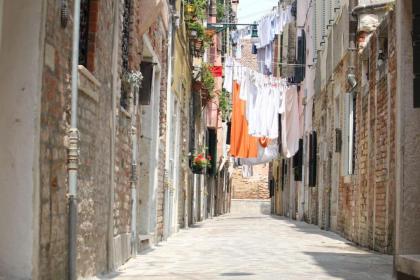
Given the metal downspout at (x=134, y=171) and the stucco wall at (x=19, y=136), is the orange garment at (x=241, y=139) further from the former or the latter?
the stucco wall at (x=19, y=136)

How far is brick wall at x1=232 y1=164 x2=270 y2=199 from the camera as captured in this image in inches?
2314

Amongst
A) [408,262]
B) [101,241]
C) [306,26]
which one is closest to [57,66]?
[101,241]

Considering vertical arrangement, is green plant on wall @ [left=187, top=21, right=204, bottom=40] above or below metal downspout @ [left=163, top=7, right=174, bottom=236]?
above

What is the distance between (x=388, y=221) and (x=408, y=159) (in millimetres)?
4144

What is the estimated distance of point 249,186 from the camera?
197ft

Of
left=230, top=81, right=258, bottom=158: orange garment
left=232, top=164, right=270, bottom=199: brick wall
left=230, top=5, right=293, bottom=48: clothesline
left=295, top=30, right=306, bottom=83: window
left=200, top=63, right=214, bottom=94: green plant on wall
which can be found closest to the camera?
Result: left=200, top=63, right=214, bottom=94: green plant on wall

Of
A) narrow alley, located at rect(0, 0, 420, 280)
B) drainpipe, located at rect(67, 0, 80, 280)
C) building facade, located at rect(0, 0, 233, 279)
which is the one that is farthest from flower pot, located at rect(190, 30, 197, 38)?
drainpipe, located at rect(67, 0, 80, 280)

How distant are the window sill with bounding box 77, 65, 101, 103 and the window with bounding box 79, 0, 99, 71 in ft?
0.71

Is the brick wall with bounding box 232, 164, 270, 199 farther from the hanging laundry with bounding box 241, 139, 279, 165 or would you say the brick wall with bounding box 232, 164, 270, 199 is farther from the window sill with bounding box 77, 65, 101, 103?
the window sill with bounding box 77, 65, 101, 103

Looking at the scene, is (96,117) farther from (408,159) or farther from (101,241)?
(408,159)

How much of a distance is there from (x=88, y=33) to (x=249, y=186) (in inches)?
2057

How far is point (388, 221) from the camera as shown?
12.0 meters

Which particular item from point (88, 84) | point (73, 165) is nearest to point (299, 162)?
point (88, 84)

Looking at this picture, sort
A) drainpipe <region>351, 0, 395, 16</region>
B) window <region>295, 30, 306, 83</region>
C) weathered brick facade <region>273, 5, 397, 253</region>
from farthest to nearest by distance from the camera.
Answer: window <region>295, 30, 306, 83</region> < drainpipe <region>351, 0, 395, 16</region> < weathered brick facade <region>273, 5, 397, 253</region>
